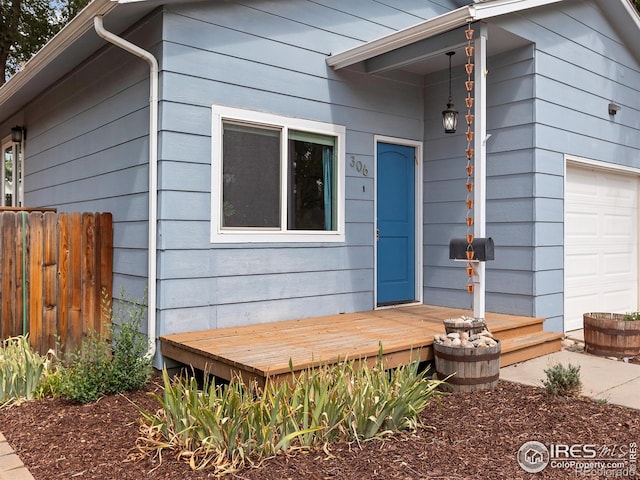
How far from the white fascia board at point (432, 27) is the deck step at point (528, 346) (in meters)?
2.90

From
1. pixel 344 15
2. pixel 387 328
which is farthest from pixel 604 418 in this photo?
pixel 344 15

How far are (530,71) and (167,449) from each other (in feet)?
16.3

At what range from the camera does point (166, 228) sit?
4.56 meters

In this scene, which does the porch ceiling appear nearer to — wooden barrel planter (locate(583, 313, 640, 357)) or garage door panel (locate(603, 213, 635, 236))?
garage door panel (locate(603, 213, 635, 236))

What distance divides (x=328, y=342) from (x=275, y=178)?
1.78 metres

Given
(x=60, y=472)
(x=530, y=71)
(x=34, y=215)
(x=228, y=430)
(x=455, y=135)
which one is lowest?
(x=60, y=472)

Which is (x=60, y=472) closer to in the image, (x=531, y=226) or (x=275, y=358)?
(x=275, y=358)

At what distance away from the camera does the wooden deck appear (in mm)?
3799

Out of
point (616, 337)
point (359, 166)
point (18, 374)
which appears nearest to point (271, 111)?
point (359, 166)

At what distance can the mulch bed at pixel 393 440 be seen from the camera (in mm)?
2859

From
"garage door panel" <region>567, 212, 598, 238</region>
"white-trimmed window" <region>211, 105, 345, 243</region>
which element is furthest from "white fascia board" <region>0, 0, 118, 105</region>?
"garage door panel" <region>567, 212, 598, 238</region>

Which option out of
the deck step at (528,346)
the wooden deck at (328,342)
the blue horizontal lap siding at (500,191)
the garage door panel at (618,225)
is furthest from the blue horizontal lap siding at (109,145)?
the garage door panel at (618,225)

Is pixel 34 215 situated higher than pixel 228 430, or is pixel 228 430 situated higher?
pixel 34 215

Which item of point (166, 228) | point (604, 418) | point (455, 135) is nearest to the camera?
point (604, 418)
